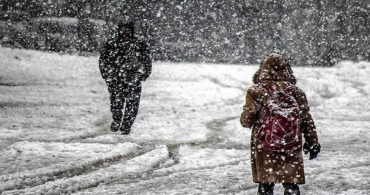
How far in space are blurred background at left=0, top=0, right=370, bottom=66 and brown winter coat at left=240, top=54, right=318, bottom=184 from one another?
17672mm

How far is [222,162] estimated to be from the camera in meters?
5.06

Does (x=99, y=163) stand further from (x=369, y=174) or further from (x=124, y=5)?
(x=124, y=5)

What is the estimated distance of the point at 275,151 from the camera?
295 cm

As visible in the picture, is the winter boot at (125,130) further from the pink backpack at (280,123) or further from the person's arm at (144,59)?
the pink backpack at (280,123)

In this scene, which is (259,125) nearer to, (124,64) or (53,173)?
(53,173)

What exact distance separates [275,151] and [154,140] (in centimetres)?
371

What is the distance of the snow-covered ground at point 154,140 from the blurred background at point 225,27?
5.83 meters

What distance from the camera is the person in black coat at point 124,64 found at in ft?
21.1

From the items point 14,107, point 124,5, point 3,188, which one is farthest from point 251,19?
point 3,188

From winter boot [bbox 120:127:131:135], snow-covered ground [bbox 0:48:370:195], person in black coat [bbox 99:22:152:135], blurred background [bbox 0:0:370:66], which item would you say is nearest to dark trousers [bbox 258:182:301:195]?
snow-covered ground [bbox 0:48:370:195]

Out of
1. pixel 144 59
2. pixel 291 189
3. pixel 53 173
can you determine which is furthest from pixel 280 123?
pixel 144 59

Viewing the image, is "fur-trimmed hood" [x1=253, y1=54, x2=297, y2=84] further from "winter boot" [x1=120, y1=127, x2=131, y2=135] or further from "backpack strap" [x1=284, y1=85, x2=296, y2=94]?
"winter boot" [x1=120, y1=127, x2=131, y2=135]

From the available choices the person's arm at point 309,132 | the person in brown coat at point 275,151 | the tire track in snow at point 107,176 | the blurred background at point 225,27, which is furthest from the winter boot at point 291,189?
the blurred background at point 225,27

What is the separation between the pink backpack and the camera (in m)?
2.89
